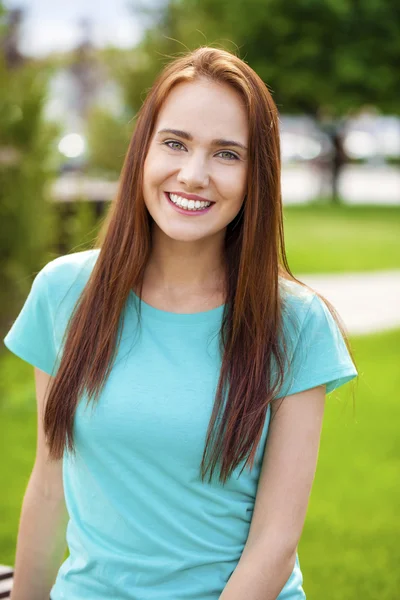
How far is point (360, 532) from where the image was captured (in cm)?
475

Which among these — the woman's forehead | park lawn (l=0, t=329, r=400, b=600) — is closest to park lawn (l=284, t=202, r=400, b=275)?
park lawn (l=0, t=329, r=400, b=600)

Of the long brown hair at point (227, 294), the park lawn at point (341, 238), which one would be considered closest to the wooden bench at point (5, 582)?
Result: the long brown hair at point (227, 294)

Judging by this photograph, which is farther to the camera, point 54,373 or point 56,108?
point 56,108

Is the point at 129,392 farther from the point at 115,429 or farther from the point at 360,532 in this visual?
the point at 360,532

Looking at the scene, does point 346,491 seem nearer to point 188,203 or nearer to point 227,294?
point 227,294

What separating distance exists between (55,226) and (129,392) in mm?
6897

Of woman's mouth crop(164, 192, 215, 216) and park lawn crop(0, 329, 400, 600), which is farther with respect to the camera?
park lawn crop(0, 329, 400, 600)

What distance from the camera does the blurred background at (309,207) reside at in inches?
193

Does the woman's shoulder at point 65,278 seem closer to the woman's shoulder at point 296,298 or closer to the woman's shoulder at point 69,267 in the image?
the woman's shoulder at point 69,267

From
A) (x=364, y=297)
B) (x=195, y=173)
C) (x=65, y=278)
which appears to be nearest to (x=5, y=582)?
(x=65, y=278)

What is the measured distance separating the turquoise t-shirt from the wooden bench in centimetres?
51

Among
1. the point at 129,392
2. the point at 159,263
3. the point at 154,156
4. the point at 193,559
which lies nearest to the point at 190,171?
the point at 154,156

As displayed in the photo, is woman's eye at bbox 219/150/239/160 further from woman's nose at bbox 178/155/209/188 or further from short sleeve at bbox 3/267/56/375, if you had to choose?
short sleeve at bbox 3/267/56/375

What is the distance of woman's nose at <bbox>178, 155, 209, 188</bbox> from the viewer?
83.6 inches
